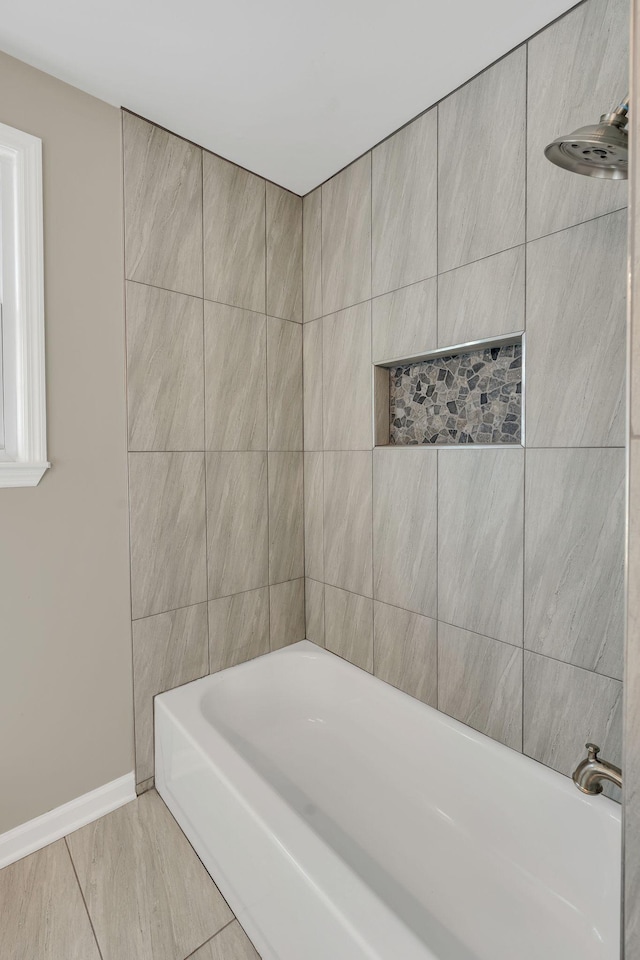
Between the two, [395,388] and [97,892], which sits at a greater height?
[395,388]

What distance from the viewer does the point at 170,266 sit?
1.89 metres

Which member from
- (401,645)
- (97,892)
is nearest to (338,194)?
(401,645)

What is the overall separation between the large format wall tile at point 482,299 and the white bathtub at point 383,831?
53.1 inches

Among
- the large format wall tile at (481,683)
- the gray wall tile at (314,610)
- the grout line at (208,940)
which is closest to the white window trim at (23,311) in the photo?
the gray wall tile at (314,610)

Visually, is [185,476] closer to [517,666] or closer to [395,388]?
[395,388]

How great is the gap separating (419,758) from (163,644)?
1062 millimetres

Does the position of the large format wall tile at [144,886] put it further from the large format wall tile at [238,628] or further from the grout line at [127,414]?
the large format wall tile at [238,628]

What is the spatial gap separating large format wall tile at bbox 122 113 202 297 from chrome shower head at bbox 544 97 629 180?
4.44 ft

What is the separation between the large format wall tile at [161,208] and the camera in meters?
1.78

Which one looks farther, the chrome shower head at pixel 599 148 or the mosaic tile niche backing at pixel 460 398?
the mosaic tile niche backing at pixel 460 398

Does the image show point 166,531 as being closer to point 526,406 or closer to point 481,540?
point 481,540

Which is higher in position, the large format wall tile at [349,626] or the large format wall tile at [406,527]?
the large format wall tile at [406,527]

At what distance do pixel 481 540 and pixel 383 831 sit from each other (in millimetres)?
1026

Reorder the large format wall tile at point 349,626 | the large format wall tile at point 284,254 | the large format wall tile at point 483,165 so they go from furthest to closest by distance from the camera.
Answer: the large format wall tile at point 284,254
the large format wall tile at point 349,626
the large format wall tile at point 483,165
